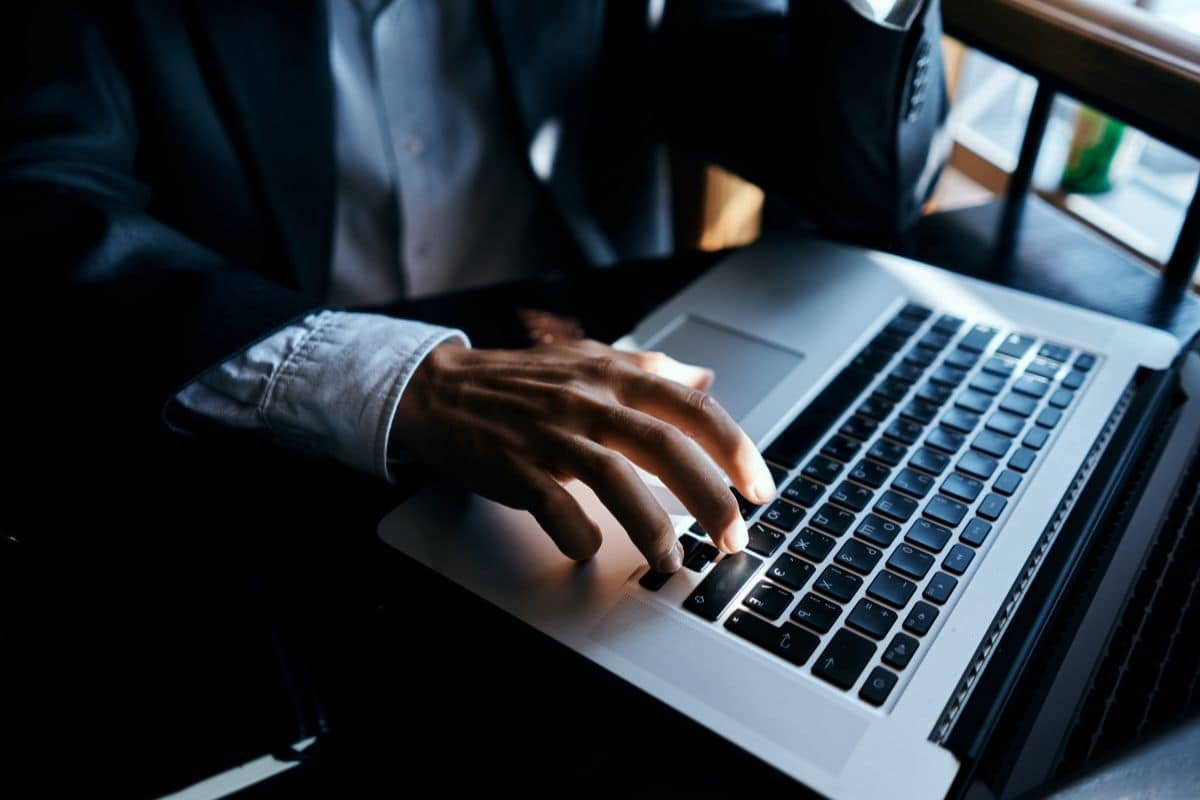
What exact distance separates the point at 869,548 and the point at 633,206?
705 millimetres

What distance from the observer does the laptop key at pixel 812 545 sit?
461 millimetres

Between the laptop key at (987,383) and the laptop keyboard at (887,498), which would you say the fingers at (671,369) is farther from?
the laptop key at (987,383)

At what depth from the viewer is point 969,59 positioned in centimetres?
203

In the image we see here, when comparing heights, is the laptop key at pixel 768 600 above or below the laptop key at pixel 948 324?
below

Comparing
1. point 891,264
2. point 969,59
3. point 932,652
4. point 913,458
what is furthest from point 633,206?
point 969,59

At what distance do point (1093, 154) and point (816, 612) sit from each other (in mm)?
1502

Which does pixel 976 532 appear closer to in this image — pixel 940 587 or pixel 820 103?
pixel 940 587

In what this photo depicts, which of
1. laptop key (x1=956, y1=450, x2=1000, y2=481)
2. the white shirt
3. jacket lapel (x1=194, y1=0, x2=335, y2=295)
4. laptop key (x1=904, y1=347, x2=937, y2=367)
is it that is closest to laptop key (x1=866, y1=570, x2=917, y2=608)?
laptop key (x1=956, y1=450, x2=1000, y2=481)

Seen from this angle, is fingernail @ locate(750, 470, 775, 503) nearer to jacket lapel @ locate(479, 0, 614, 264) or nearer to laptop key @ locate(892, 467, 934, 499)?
laptop key @ locate(892, 467, 934, 499)

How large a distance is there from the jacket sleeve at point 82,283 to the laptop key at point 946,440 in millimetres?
421

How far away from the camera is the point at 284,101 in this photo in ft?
2.57

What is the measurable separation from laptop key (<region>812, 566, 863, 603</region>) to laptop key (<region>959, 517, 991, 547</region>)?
69 mm

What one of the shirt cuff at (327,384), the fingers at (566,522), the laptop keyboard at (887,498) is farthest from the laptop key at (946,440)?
the shirt cuff at (327,384)

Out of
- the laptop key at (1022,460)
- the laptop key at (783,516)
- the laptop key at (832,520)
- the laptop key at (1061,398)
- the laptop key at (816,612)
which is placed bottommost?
the laptop key at (816,612)
